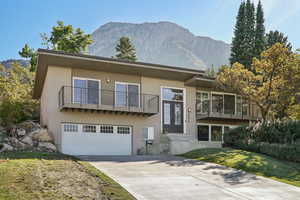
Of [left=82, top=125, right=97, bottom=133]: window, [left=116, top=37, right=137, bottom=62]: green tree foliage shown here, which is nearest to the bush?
[left=82, top=125, right=97, bottom=133]: window

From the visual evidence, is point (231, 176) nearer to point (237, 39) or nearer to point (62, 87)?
point (62, 87)

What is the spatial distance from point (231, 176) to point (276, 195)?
2.54 meters

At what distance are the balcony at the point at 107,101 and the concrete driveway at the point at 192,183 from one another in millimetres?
5071

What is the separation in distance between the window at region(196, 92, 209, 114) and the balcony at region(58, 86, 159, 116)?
348 centimetres

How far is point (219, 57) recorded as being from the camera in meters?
134

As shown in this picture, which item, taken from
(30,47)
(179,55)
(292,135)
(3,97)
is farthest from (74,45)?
(179,55)

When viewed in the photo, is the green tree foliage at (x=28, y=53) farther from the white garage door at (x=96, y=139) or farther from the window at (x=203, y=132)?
the window at (x=203, y=132)

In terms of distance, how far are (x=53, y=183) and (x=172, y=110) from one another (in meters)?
13.3

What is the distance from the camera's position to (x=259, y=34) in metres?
40.2

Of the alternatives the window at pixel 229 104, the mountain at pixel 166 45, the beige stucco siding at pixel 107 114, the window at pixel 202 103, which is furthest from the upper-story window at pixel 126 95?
the mountain at pixel 166 45

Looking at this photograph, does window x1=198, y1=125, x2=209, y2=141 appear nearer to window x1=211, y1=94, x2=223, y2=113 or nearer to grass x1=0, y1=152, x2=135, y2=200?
window x1=211, y1=94, x2=223, y2=113

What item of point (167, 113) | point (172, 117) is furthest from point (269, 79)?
point (167, 113)

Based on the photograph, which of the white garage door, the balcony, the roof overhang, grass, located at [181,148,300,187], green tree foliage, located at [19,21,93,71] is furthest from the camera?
green tree foliage, located at [19,21,93,71]

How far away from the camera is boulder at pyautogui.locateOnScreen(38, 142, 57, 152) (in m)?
16.8
